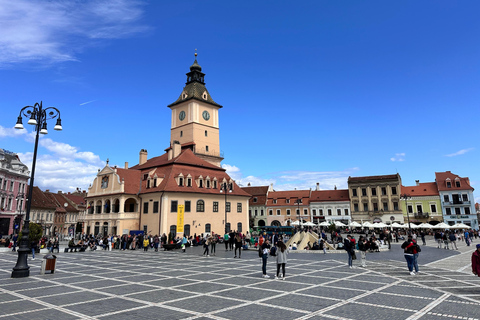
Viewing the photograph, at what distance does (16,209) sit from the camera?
52469 mm

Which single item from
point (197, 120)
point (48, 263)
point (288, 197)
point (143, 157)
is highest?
point (197, 120)

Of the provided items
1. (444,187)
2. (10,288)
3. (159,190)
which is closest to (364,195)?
(444,187)

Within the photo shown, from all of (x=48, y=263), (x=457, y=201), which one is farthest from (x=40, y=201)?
(x=457, y=201)

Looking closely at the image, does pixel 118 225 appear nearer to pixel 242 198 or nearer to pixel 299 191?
pixel 242 198

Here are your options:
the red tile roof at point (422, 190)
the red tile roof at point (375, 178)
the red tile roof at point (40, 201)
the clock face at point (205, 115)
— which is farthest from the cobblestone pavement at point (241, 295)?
the red tile roof at point (40, 201)

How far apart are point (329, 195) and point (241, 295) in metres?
65.7

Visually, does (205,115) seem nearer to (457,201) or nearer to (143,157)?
(143,157)

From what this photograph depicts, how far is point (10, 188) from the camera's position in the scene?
2020 inches

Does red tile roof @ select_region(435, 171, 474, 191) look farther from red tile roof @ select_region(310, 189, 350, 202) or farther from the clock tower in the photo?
the clock tower

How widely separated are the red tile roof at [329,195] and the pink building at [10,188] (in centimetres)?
5913

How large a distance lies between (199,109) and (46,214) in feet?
137

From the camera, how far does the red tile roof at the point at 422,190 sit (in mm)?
64500

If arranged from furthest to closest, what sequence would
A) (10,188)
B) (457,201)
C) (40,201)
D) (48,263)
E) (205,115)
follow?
(40,201) < (457,201) < (205,115) < (10,188) < (48,263)

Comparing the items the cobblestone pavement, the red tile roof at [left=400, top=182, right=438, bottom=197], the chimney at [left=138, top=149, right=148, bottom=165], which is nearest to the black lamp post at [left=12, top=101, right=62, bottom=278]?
the cobblestone pavement
